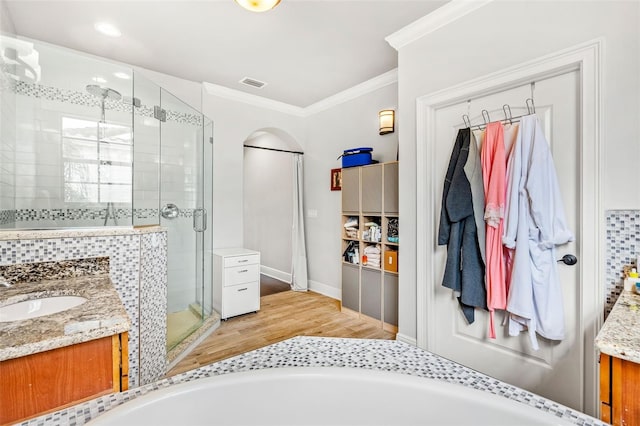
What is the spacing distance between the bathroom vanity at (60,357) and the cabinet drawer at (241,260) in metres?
1.91

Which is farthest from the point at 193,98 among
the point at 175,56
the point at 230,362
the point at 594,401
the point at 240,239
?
the point at 594,401

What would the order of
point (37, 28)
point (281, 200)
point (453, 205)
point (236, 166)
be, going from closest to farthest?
point (453, 205) → point (37, 28) → point (236, 166) → point (281, 200)

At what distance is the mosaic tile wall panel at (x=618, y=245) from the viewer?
1.39m

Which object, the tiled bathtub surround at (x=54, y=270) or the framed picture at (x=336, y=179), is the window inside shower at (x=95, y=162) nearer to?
the tiled bathtub surround at (x=54, y=270)

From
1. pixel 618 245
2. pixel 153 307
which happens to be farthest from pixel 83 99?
pixel 618 245

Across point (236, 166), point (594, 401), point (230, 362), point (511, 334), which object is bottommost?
point (594, 401)

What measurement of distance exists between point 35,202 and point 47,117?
27.5 inches

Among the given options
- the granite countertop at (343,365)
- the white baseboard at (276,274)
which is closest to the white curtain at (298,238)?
the white baseboard at (276,274)

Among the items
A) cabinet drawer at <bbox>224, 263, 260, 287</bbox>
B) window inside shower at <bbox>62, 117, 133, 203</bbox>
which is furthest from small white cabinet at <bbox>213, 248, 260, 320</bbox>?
window inside shower at <bbox>62, 117, 133, 203</bbox>

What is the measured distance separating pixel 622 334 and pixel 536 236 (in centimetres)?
82

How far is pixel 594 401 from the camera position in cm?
151

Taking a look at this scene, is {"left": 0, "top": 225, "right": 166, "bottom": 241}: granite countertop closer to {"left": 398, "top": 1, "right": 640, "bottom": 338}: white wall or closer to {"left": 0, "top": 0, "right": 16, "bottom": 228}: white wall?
{"left": 0, "top": 0, "right": 16, "bottom": 228}: white wall

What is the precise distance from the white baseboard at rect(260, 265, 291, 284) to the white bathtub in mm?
3896

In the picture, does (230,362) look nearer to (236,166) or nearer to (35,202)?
(35,202)
